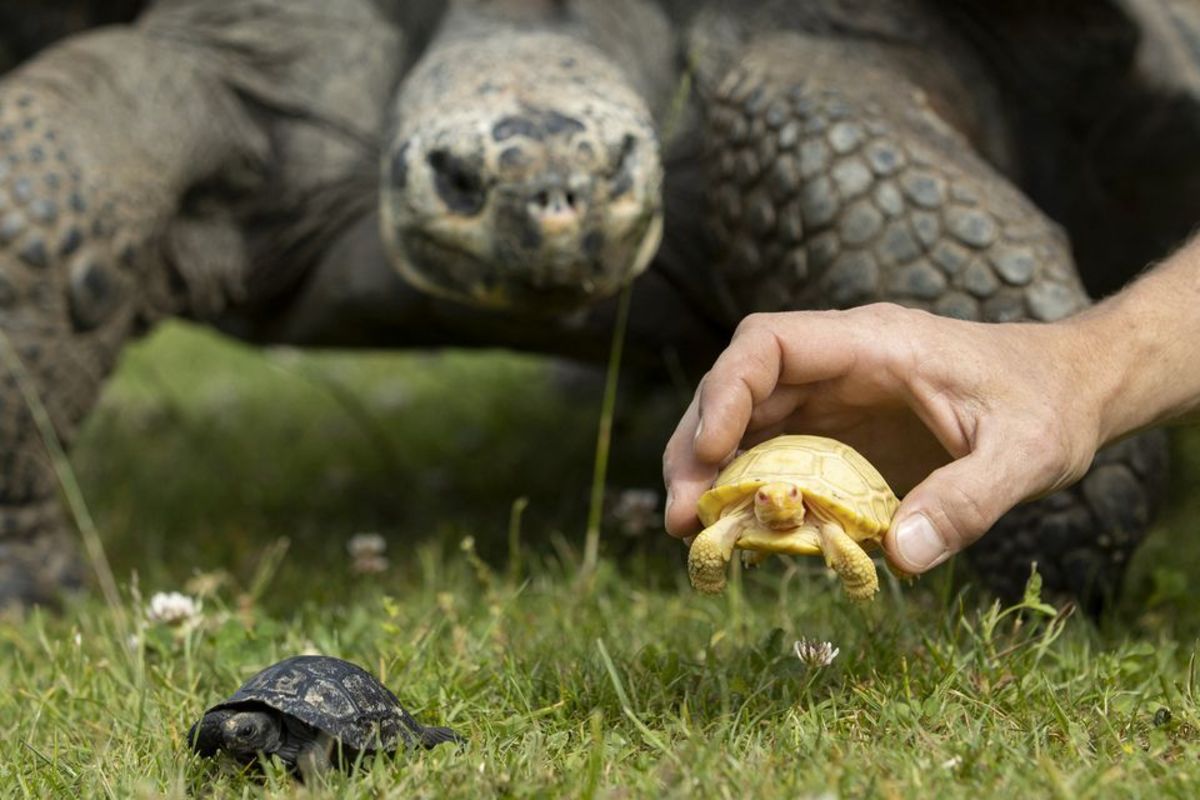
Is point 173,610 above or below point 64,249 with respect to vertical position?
below

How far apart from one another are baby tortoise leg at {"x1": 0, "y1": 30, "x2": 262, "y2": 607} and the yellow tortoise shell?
55.9 inches

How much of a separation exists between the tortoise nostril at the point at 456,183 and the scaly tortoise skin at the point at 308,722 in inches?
35.1

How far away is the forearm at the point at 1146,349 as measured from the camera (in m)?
1.69

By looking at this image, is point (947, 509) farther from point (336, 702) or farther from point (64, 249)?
point (64, 249)

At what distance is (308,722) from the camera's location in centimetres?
154

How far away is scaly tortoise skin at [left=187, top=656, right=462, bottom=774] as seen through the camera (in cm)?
154

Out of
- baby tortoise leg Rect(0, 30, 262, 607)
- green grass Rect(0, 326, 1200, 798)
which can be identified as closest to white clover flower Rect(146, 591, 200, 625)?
green grass Rect(0, 326, 1200, 798)

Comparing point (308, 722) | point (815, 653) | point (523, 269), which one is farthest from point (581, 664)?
point (523, 269)

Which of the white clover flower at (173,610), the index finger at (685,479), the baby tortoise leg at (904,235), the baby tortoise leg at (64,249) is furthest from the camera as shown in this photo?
the baby tortoise leg at (64,249)

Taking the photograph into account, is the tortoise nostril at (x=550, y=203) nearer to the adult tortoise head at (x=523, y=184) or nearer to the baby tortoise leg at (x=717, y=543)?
the adult tortoise head at (x=523, y=184)

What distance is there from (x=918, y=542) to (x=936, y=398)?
16cm

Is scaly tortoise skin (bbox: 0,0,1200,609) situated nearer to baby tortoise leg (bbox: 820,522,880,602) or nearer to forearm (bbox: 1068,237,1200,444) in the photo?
forearm (bbox: 1068,237,1200,444)

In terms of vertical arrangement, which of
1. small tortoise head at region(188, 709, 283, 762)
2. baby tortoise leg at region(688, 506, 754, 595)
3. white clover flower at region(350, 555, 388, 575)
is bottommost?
white clover flower at region(350, 555, 388, 575)

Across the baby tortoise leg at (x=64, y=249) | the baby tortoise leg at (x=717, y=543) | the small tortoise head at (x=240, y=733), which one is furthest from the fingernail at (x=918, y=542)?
the baby tortoise leg at (x=64, y=249)
